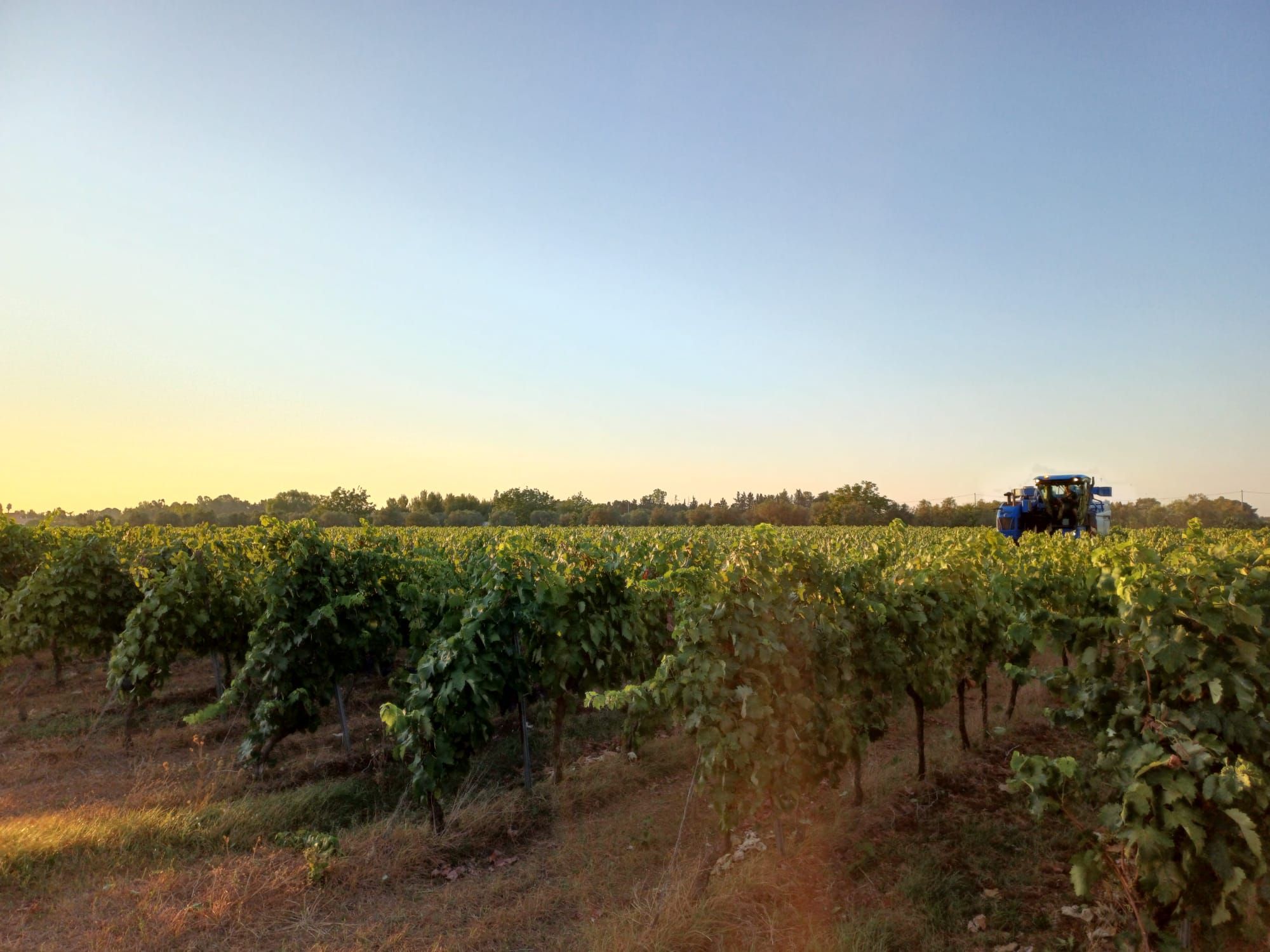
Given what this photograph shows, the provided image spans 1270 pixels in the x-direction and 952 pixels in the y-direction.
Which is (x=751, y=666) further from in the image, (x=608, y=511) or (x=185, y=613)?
(x=608, y=511)

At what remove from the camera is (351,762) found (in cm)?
923

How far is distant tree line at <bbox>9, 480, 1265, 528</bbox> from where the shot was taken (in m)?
57.5

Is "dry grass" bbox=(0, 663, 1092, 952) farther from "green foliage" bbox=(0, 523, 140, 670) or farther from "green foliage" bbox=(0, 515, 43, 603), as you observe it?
"green foliage" bbox=(0, 515, 43, 603)

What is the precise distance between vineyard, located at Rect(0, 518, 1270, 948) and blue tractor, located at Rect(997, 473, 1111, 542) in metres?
13.2

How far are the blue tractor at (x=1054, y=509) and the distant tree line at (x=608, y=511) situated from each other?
32.4 metres

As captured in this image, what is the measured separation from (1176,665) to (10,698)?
1861cm

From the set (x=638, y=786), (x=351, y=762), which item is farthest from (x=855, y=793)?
(x=351, y=762)

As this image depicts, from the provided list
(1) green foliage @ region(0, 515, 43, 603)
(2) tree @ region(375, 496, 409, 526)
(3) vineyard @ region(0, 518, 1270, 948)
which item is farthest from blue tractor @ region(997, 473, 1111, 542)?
(2) tree @ region(375, 496, 409, 526)

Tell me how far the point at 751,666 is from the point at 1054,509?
2323 cm

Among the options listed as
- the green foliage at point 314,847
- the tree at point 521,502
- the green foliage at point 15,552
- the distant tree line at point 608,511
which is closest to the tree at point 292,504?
the distant tree line at point 608,511

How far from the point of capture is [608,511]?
76.7 meters

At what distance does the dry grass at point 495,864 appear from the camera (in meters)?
5.06

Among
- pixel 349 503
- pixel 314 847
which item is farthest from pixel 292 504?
pixel 314 847

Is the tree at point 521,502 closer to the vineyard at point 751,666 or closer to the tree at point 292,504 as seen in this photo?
the tree at point 292,504
